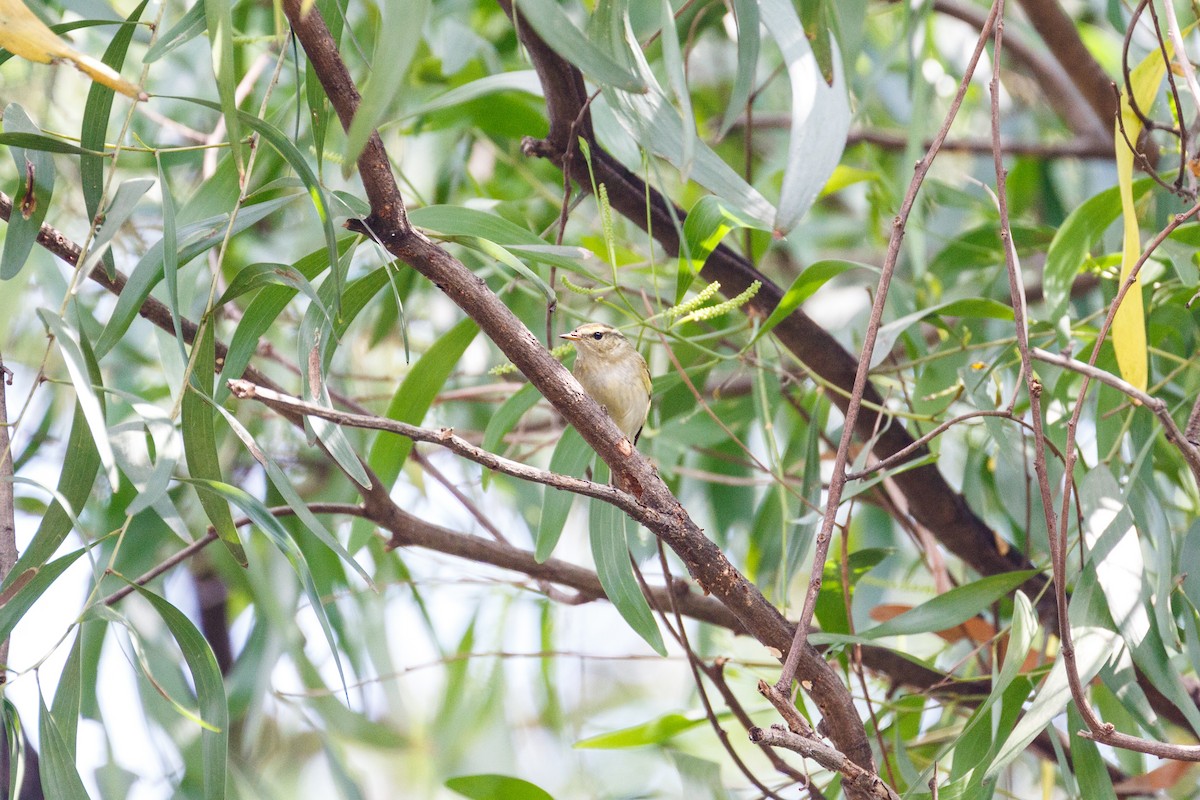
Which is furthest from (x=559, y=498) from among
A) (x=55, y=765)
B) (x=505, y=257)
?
(x=55, y=765)

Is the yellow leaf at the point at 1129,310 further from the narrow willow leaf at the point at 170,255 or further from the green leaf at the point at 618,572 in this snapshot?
the narrow willow leaf at the point at 170,255

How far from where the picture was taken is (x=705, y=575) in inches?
51.2

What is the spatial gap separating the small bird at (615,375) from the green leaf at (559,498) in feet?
2.10

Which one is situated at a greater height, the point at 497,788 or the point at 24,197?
the point at 24,197

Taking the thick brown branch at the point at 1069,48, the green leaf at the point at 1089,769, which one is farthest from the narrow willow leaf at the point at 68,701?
the thick brown branch at the point at 1069,48

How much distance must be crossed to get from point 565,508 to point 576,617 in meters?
1.22

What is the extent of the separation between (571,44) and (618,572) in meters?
0.79

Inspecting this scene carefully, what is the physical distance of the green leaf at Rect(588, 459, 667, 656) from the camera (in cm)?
151

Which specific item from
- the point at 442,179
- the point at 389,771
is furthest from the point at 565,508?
the point at 389,771

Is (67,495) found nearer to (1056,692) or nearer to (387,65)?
(387,65)

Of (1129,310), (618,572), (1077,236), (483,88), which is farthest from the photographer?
(1077,236)

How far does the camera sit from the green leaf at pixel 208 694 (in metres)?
1.19

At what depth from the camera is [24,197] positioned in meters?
1.25

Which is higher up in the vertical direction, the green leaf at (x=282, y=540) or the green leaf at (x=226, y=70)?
the green leaf at (x=226, y=70)
